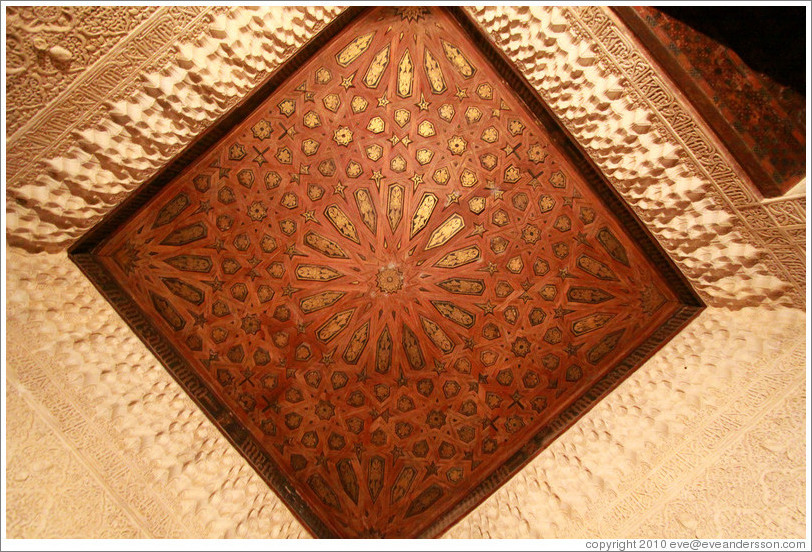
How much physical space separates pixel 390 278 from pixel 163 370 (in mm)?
1351

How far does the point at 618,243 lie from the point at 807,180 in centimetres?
85

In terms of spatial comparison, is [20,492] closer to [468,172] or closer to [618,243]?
[468,172]

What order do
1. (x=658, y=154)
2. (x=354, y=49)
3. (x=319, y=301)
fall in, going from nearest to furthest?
(x=658, y=154) < (x=354, y=49) < (x=319, y=301)

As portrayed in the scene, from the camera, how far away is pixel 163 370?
223cm

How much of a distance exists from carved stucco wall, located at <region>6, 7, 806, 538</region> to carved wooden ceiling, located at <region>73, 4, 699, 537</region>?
184 mm

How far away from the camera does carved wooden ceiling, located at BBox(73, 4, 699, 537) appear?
2.30m

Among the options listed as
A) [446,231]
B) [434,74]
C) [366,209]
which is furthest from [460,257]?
[434,74]

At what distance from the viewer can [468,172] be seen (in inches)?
99.3

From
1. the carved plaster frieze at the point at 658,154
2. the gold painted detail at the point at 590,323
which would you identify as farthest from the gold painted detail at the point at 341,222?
the gold painted detail at the point at 590,323

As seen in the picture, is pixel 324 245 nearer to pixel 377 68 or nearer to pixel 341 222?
pixel 341 222

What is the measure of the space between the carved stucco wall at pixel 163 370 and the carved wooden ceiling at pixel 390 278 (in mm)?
184

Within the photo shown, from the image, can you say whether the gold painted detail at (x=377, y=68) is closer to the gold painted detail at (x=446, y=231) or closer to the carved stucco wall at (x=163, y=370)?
the carved stucco wall at (x=163, y=370)

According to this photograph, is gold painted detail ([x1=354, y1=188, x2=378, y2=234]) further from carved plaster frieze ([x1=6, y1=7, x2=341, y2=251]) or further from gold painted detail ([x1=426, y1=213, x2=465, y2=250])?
carved plaster frieze ([x1=6, y1=7, x2=341, y2=251])

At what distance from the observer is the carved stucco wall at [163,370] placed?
1.79 metres
